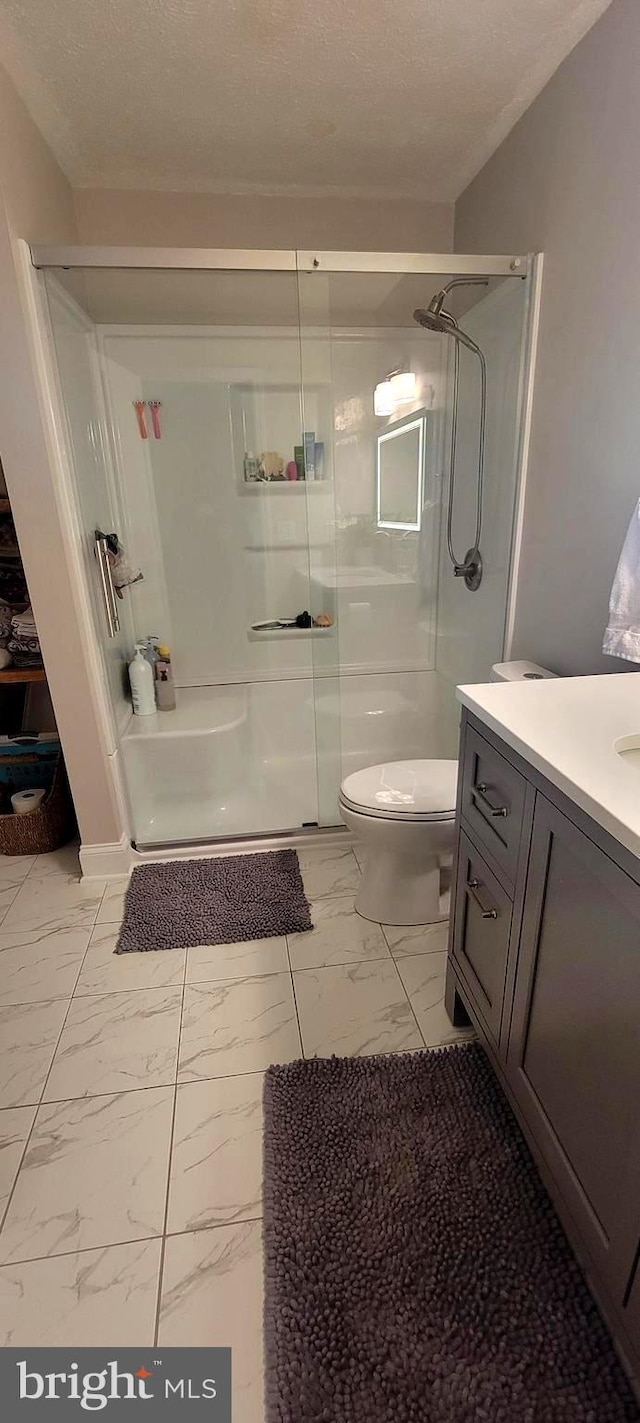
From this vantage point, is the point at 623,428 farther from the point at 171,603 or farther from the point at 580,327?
the point at 171,603

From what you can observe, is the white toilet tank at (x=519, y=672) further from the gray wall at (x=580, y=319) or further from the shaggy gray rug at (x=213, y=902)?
the shaggy gray rug at (x=213, y=902)

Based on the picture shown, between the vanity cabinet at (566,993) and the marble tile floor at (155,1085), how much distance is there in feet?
1.41

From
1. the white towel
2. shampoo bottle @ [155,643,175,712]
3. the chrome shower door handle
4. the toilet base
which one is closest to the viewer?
A: the white towel

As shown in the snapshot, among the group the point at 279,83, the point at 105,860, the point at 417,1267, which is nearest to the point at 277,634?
the point at 105,860

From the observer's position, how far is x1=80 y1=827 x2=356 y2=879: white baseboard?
219cm

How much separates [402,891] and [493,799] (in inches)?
32.4

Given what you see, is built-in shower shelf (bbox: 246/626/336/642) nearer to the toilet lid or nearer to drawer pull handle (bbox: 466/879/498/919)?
the toilet lid

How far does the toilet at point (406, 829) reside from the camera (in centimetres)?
175

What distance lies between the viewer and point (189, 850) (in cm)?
231

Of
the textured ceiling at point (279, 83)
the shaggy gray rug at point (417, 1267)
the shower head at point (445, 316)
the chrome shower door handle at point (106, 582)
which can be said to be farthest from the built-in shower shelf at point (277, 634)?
the shaggy gray rug at point (417, 1267)

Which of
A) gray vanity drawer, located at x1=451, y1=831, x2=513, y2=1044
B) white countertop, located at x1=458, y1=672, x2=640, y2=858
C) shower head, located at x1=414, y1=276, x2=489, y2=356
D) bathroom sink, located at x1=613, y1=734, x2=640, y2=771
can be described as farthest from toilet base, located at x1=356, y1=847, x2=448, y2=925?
shower head, located at x1=414, y1=276, x2=489, y2=356

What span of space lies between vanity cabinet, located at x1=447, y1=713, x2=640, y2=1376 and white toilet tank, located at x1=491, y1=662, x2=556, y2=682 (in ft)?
1.87

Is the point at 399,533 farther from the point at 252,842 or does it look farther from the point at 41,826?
the point at 41,826

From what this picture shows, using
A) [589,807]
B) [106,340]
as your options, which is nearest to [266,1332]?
[589,807]
